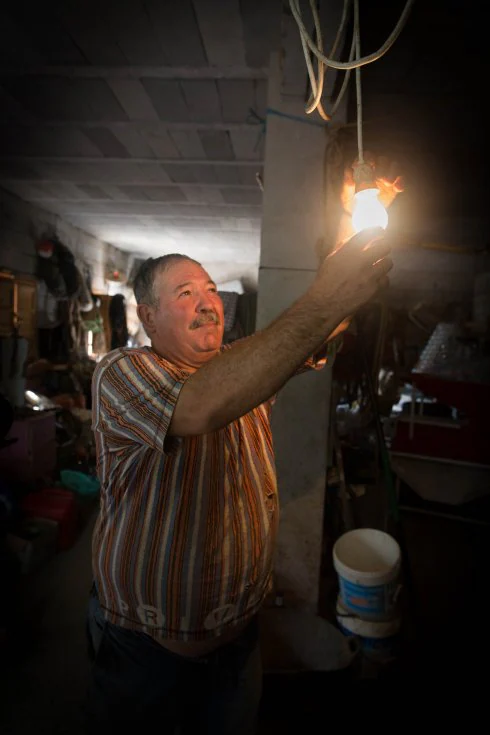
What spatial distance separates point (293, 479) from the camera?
8.79 feet

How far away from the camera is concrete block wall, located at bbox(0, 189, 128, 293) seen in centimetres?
607

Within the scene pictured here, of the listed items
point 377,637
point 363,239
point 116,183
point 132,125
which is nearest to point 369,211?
point 363,239

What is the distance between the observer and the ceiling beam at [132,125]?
3.81m

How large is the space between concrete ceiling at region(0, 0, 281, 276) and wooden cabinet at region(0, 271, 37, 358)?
1.31 metres

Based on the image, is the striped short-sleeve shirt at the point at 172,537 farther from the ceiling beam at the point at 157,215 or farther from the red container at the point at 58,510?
the ceiling beam at the point at 157,215

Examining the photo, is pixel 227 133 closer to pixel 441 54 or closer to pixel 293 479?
pixel 441 54

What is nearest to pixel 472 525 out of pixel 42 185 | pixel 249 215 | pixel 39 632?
pixel 39 632

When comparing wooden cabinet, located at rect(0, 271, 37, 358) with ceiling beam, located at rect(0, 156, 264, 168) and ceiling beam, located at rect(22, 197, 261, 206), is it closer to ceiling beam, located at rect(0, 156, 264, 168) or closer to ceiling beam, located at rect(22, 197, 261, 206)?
ceiling beam, located at rect(22, 197, 261, 206)

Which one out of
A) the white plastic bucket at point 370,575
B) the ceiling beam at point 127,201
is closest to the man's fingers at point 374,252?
the white plastic bucket at point 370,575

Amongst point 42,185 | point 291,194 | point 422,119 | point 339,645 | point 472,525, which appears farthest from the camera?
point 42,185

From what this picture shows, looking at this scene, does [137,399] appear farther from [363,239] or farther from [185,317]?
[363,239]

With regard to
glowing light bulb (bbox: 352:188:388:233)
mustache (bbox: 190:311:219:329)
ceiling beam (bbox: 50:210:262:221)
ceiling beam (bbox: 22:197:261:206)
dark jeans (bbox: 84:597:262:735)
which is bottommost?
dark jeans (bbox: 84:597:262:735)

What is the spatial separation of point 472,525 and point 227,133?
15.6 ft

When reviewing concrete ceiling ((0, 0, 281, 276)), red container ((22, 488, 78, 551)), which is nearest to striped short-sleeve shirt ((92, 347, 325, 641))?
concrete ceiling ((0, 0, 281, 276))
